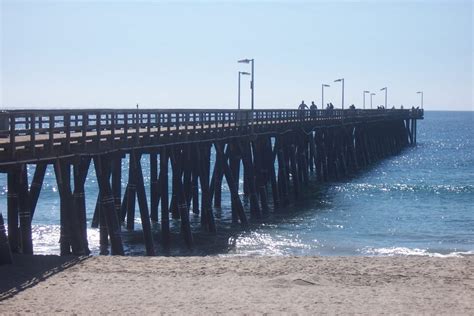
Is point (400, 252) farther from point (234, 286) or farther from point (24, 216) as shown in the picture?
point (24, 216)

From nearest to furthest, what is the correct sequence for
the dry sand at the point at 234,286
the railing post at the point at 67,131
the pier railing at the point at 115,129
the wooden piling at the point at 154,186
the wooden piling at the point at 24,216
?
the dry sand at the point at 234,286, the pier railing at the point at 115,129, the wooden piling at the point at 24,216, the railing post at the point at 67,131, the wooden piling at the point at 154,186

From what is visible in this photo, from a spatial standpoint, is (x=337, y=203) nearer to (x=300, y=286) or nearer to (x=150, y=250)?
(x=150, y=250)

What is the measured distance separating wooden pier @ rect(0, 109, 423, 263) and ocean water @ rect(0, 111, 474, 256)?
731 mm

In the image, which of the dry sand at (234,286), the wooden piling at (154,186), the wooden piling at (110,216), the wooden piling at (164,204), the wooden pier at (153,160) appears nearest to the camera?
the dry sand at (234,286)

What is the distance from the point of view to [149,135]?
19016 mm

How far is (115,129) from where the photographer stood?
1892 centimetres

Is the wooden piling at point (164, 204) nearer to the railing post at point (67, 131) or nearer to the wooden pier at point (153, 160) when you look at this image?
the wooden pier at point (153, 160)

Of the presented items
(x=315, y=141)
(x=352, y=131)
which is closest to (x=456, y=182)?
(x=352, y=131)

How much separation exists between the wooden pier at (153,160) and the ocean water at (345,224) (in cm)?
73

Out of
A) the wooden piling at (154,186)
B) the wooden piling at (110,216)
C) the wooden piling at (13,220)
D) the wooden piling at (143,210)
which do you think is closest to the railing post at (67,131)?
the wooden piling at (13,220)

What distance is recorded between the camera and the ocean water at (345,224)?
20312 millimetres

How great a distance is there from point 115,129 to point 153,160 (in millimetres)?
2670

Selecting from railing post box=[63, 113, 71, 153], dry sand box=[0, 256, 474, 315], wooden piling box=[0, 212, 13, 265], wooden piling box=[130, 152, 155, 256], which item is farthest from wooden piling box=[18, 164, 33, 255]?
wooden piling box=[130, 152, 155, 256]

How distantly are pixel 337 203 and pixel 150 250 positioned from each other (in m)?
14.3
